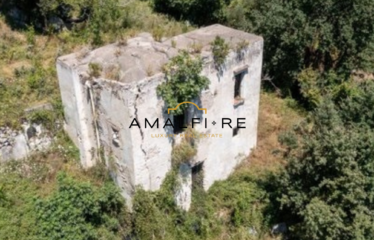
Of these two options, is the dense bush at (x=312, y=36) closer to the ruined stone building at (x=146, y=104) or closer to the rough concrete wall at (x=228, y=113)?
the ruined stone building at (x=146, y=104)

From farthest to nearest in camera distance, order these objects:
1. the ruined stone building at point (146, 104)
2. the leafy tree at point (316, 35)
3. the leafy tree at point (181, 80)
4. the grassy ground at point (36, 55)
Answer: the leafy tree at point (316, 35) < the grassy ground at point (36, 55) < the leafy tree at point (181, 80) < the ruined stone building at point (146, 104)

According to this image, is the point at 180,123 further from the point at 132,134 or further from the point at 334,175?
the point at 334,175

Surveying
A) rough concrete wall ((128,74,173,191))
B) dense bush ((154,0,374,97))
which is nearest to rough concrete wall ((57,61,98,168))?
rough concrete wall ((128,74,173,191))

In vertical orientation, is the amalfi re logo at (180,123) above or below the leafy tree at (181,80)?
below

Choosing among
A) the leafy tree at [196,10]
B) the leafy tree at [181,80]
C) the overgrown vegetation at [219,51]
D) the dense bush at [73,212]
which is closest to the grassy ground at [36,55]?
the leafy tree at [196,10]

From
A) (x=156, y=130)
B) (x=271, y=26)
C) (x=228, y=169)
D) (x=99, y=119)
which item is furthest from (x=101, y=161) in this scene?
(x=271, y=26)

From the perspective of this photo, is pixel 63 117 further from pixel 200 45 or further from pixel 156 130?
pixel 200 45

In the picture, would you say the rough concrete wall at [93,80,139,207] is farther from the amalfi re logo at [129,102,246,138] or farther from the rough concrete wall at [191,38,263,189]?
the rough concrete wall at [191,38,263,189]
